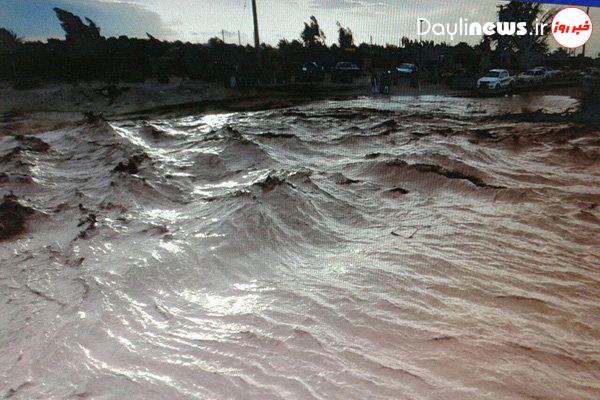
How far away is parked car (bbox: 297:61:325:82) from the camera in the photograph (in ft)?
74.9

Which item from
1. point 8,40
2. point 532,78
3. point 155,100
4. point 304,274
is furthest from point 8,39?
point 532,78

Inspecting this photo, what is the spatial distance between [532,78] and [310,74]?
14.4 meters

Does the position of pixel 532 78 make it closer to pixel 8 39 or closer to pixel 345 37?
pixel 345 37

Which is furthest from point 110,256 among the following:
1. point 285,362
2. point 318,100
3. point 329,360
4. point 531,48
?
point 531,48

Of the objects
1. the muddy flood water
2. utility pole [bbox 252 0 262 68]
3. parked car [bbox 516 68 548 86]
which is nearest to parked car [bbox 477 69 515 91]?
parked car [bbox 516 68 548 86]

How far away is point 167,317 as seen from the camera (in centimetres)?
331

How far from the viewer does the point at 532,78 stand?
23516 mm

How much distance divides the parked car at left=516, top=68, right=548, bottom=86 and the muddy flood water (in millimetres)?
17691

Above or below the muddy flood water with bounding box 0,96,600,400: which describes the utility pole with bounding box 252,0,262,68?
above

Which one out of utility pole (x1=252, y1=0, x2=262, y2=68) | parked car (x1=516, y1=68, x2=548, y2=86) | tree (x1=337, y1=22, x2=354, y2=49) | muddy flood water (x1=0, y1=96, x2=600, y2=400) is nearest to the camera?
muddy flood water (x1=0, y1=96, x2=600, y2=400)

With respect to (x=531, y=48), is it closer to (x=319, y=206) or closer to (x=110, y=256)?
(x=319, y=206)

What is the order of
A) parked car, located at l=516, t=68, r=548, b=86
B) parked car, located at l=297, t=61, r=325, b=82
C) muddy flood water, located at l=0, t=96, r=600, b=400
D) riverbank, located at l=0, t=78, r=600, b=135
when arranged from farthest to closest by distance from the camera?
parked car, located at l=516, t=68, r=548, b=86 → parked car, located at l=297, t=61, r=325, b=82 → riverbank, located at l=0, t=78, r=600, b=135 → muddy flood water, located at l=0, t=96, r=600, b=400

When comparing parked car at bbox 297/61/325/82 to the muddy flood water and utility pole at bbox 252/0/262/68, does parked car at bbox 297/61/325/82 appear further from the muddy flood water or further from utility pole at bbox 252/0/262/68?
the muddy flood water

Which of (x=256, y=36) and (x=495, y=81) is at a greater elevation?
(x=256, y=36)
